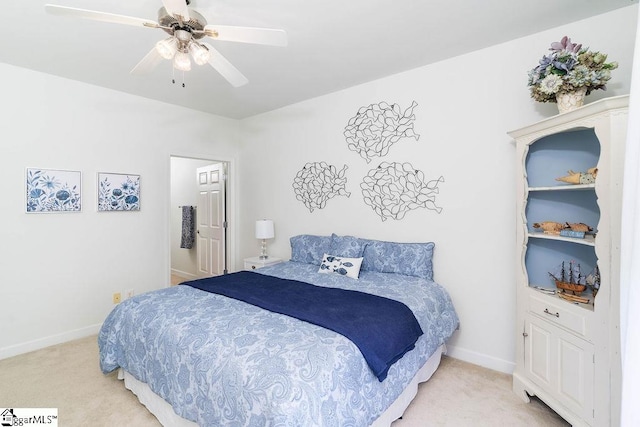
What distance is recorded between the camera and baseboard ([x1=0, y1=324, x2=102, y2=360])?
2.64 m

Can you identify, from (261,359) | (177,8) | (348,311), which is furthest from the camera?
(348,311)

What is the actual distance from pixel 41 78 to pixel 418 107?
11.8 ft

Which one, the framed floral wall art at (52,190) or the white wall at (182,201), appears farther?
the white wall at (182,201)

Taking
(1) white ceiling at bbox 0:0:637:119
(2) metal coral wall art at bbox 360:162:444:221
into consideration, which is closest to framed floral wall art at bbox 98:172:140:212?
(1) white ceiling at bbox 0:0:637:119

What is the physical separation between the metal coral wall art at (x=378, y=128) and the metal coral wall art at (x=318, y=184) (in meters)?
0.33

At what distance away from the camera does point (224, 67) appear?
1.87 metres

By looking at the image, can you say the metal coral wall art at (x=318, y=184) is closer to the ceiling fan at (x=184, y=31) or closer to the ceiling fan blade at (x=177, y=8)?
the ceiling fan at (x=184, y=31)

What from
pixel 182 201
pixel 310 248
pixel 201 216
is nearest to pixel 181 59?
pixel 310 248

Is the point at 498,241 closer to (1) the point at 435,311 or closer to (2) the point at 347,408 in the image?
(1) the point at 435,311

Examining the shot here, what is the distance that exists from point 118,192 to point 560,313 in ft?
13.4

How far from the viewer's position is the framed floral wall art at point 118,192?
3.19m

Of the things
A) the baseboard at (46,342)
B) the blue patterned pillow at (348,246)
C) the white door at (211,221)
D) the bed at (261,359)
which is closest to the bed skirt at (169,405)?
the bed at (261,359)

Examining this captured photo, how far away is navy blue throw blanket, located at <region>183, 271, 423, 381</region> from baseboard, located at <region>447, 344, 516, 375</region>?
1.03 m

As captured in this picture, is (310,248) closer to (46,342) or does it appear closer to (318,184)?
(318,184)
